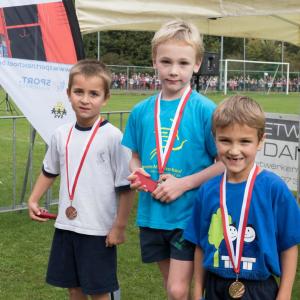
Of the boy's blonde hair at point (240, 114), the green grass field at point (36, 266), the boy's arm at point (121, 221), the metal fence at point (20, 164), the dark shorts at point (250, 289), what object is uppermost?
the boy's blonde hair at point (240, 114)

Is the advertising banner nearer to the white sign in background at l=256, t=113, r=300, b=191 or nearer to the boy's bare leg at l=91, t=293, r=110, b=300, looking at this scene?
the boy's bare leg at l=91, t=293, r=110, b=300

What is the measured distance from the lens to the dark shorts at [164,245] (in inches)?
115

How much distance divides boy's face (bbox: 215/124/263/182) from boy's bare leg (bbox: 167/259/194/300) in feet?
2.37

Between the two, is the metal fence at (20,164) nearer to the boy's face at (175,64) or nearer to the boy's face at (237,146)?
the boy's face at (175,64)

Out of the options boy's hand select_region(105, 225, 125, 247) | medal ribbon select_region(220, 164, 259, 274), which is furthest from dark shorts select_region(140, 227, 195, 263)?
medal ribbon select_region(220, 164, 259, 274)

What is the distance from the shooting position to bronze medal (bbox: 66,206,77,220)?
316 centimetres

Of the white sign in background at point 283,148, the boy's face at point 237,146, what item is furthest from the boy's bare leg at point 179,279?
the white sign in background at point 283,148

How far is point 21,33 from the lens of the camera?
5.12 metres

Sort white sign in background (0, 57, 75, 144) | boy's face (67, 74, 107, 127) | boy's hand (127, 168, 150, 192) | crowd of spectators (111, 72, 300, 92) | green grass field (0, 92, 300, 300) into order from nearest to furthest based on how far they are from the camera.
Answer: boy's hand (127, 168, 150, 192), boy's face (67, 74, 107, 127), green grass field (0, 92, 300, 300), white sign in background (0, 57, 75, 144), crowd of spectators (111, 72, 300, 92)

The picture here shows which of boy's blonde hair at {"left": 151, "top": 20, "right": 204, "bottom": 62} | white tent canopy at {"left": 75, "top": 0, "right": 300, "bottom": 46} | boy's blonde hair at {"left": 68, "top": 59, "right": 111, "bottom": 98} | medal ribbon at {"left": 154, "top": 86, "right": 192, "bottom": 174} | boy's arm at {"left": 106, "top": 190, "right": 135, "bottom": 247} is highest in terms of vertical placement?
white tent canopy at {"left": 75, "top": 0, "right": 300, "bottom": 46}

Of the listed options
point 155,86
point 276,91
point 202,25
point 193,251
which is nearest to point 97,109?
point 193,251

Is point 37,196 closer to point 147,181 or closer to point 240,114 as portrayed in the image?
point 147,181

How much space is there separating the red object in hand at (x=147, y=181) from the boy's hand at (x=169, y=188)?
0.02 m

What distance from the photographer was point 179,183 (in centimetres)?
289
